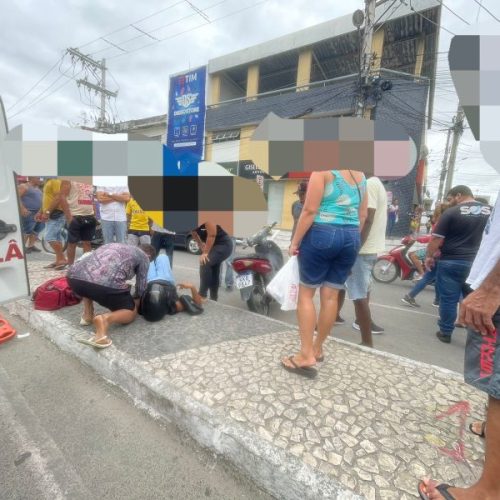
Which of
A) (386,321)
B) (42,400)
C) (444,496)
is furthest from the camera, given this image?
(386,321)

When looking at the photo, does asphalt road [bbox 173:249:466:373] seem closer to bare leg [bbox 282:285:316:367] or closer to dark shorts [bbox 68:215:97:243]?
bare leg [bbox 282:285:316:367]

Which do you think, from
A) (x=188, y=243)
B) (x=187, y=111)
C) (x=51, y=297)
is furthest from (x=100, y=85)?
(x=51, y=297)

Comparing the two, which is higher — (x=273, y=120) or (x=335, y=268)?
(x=273, y=120)

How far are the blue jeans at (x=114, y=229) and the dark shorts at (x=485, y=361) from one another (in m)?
4.72

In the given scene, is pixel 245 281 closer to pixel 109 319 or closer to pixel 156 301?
pixel 156 301

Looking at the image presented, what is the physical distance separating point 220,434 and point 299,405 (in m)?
0.52

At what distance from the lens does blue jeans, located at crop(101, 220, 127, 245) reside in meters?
4.85

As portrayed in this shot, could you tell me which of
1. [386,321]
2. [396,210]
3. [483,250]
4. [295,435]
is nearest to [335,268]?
[483,250]

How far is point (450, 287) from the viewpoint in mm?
3447

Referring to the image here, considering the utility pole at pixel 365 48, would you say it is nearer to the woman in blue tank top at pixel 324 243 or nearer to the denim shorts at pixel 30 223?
the woman in blue tank top at pixel 324 243

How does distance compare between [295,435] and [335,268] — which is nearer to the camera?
[295,435]

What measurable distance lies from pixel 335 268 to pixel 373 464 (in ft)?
3.84

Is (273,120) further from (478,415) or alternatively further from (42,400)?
(42,400)

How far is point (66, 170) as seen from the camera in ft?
11.0
